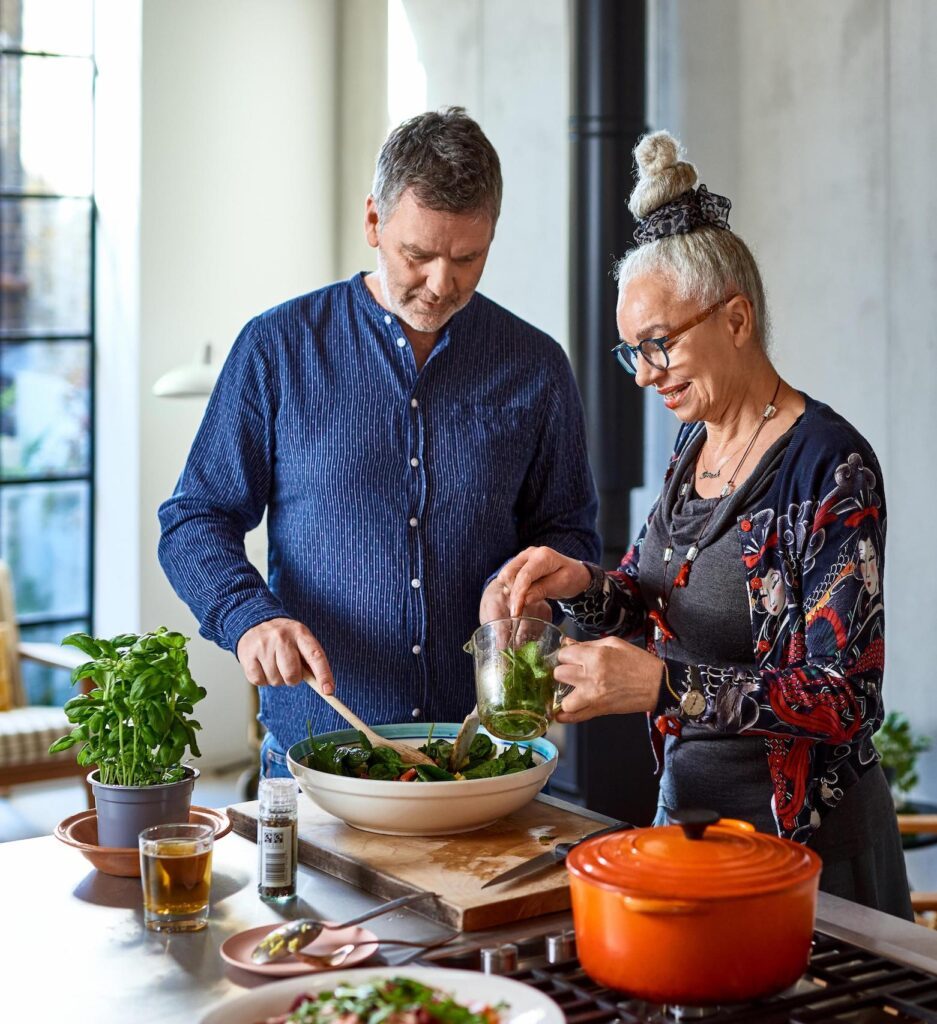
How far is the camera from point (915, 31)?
4.02 m

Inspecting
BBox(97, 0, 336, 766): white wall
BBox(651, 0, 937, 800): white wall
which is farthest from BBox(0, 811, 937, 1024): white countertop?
BBox(97, 0, 336, 766): white wall

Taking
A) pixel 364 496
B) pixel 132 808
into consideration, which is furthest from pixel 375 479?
pixel 132 808

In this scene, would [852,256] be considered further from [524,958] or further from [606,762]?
[524,958]

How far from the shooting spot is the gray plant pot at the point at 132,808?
1.60 meters

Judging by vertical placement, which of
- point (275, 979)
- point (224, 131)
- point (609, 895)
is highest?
point (224, 131)

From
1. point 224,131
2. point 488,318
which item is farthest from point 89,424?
point 488,318

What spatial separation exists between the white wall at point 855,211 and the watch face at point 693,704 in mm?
2604

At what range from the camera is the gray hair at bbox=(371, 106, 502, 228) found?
2039 mm

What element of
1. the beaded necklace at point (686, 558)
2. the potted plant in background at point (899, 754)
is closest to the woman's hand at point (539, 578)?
the beaded necklace at point (686, 558)

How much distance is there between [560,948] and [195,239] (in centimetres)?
490

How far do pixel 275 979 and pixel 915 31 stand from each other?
11.8 feet

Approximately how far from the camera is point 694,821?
1.20 meters

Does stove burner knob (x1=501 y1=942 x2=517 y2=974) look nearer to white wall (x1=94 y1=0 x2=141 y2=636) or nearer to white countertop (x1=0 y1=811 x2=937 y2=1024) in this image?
white countertop (x1=0 y1=811 x2=937 y2=1024)

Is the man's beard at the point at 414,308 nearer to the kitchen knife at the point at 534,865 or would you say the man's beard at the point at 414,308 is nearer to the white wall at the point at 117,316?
the kitchen knife at the point at 534,865
